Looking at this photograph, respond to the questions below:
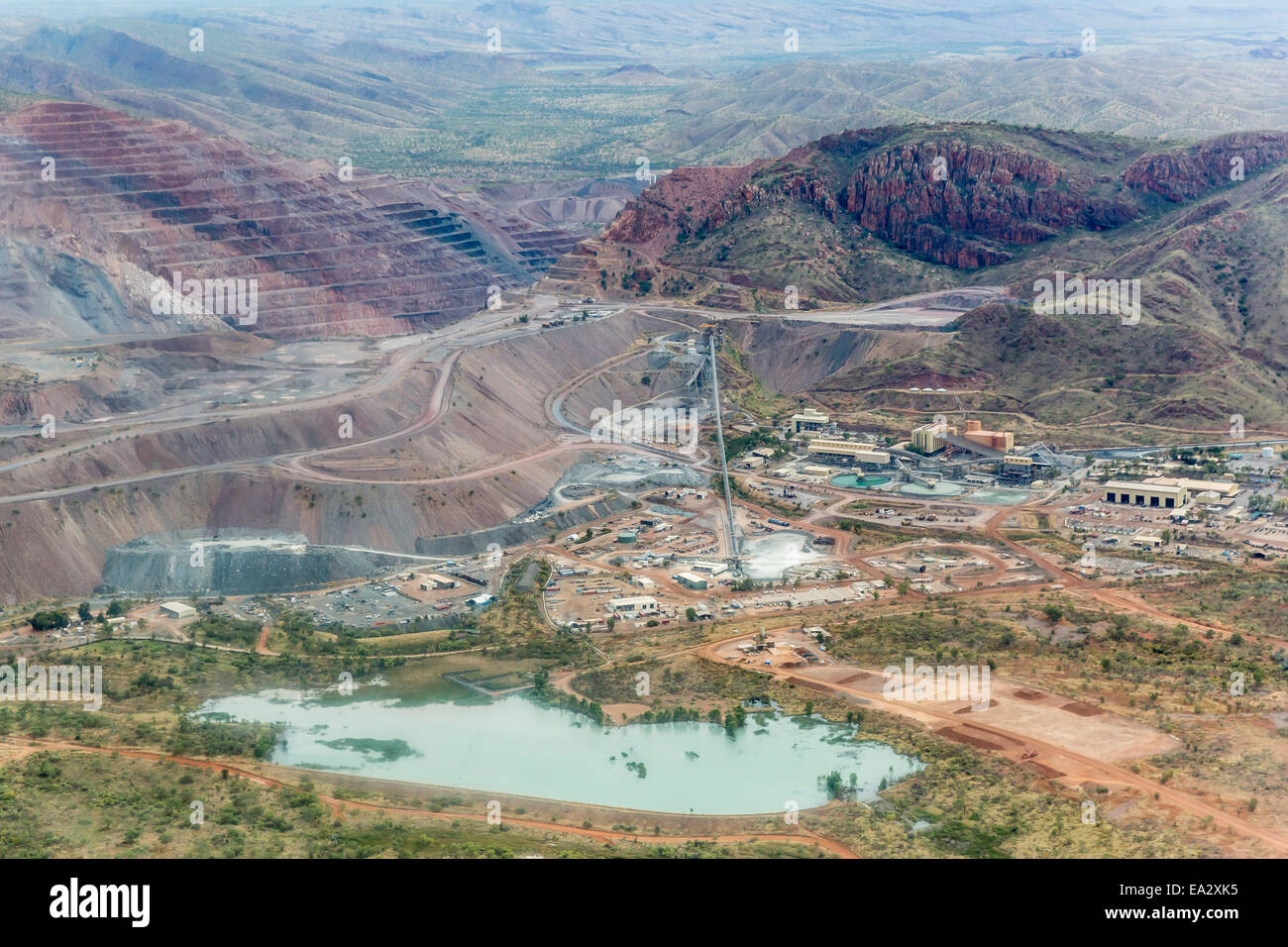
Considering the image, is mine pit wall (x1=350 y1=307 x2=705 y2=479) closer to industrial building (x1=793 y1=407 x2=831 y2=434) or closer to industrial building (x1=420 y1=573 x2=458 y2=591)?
industrial building (x1=420 y1=573 x2=458 y2=591)

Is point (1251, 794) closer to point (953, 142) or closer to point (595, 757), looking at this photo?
point (595, 757)

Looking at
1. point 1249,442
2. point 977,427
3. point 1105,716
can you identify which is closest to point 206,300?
point 977,427

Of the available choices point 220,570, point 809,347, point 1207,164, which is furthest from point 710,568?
point 1207,164

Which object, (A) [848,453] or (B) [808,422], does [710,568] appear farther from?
(B) [808,422]

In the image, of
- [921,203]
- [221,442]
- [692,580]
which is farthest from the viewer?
[921,203]

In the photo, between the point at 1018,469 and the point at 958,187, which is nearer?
the point at 1018,469

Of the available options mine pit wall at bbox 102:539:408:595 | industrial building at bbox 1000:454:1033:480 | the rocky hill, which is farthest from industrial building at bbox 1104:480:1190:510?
the rocky hill
